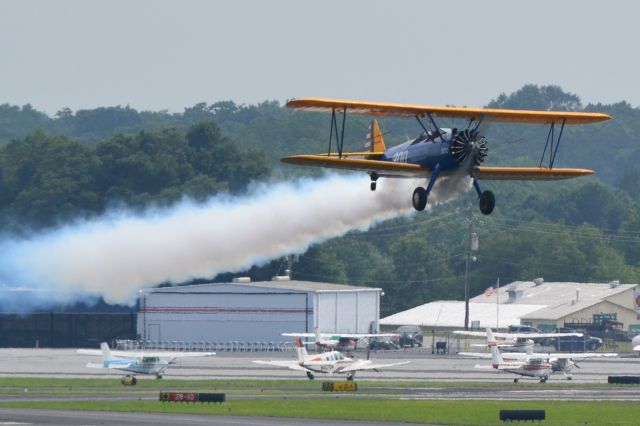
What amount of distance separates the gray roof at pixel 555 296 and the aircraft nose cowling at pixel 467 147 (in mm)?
88605

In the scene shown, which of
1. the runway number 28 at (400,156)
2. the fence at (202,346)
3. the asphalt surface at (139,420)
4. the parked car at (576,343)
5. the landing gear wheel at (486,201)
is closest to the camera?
the landing gear wheel at (486,201)

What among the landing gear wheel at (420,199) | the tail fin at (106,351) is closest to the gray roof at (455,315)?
the tail fin at (106,351)

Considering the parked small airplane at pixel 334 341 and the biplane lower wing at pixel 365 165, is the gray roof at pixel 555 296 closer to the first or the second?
the parked small airplane at pixel 334 341

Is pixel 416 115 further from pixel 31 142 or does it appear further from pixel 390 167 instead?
pixel 31 142

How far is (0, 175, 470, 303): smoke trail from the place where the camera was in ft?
290

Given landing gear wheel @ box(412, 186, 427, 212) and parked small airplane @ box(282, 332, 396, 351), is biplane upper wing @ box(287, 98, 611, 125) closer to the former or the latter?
landing gear wheel @ box(412, 186, 427, 212)

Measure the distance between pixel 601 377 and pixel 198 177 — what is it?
7433 centimetres

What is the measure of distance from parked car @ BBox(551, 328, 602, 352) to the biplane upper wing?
64924mm

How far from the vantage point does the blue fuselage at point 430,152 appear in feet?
227

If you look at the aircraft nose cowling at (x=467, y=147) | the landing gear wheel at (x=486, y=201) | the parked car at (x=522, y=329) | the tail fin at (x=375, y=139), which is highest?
the tail fin at (x=375, y=139)

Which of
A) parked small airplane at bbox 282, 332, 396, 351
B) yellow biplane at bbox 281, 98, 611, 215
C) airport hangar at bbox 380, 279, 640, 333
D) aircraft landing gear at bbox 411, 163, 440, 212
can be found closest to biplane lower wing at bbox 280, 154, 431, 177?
yellow biplane at bbox 281, 98, 611, 215

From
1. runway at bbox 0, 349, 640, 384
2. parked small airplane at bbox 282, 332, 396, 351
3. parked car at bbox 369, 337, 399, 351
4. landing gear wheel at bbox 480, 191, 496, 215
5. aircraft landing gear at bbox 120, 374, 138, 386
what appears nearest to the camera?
landing gear wheel at bbox 480, 191, 496, 215

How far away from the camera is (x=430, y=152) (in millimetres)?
70000

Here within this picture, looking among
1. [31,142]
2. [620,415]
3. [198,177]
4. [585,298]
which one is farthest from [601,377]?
[31,142]
